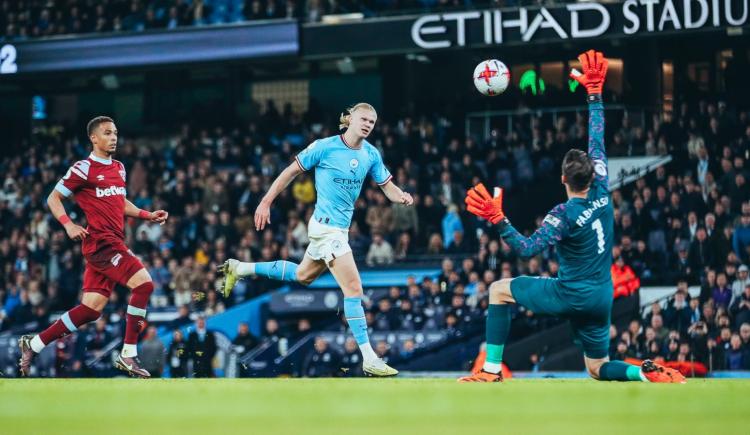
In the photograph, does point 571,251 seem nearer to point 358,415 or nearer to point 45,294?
point 358,415

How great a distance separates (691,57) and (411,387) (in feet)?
66.7

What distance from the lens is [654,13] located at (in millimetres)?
21469

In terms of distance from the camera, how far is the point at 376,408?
7.31 m

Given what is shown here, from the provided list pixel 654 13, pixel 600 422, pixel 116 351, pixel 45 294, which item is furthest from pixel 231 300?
pixel 600 422

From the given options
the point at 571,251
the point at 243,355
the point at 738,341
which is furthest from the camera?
the point at 243,355

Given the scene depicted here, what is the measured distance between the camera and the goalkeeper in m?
8.40

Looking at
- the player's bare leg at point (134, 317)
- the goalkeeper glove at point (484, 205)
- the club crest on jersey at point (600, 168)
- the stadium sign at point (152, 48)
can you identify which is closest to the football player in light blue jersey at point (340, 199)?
the player's bare leg at point (134, 317)

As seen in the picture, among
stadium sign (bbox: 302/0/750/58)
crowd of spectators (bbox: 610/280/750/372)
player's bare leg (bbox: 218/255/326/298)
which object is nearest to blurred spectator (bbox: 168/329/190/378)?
crowd of spectators (bbox: 610/280/750/372)

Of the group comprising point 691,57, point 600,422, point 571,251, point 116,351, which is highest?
point 691,57

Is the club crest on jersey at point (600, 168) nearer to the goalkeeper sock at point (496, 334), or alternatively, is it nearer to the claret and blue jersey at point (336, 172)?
the goalkeeper sock at point (496, 334)

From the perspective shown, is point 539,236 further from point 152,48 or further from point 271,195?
point 152,48

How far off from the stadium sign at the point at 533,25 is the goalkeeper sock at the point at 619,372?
13519 millimetres

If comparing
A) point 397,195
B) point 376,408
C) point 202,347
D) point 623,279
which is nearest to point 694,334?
point 623,279

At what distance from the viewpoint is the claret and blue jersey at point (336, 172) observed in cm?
1037
